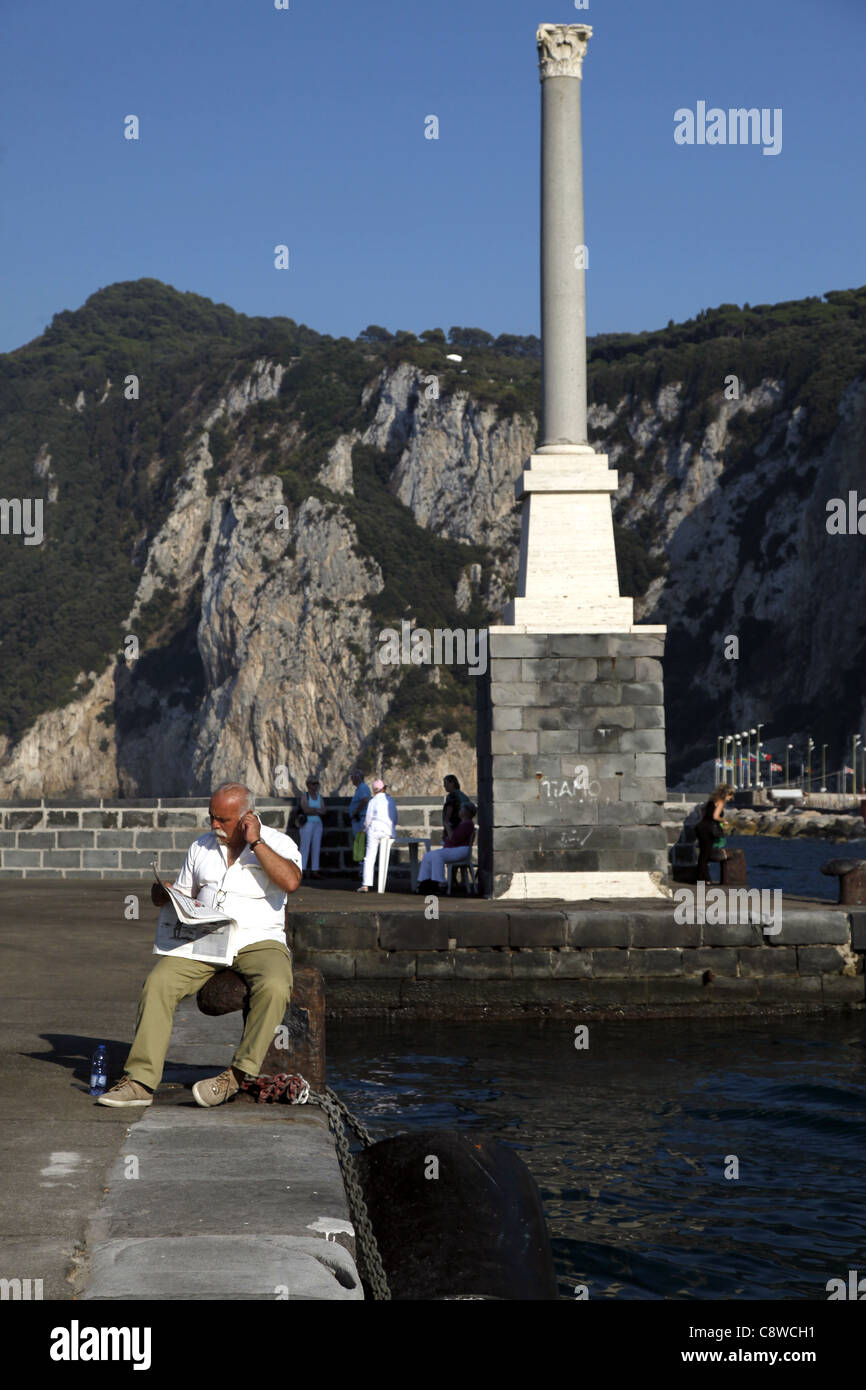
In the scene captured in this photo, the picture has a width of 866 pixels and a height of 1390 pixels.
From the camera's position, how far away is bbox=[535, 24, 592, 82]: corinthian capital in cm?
1573

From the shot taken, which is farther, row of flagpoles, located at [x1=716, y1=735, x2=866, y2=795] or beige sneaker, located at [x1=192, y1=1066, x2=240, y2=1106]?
row of flagpoles, located at [x1=716, y1=735, x2=866, y2=795]

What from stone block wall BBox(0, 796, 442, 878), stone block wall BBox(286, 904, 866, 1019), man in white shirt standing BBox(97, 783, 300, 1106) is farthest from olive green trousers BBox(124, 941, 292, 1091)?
stone block wall BBox(0, 796, 442, 878)

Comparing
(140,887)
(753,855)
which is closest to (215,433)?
(753,855)

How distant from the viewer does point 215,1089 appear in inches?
239

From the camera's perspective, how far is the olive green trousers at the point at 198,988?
20.0 feet

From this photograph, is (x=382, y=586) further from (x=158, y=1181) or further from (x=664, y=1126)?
(x=158, y=1181)

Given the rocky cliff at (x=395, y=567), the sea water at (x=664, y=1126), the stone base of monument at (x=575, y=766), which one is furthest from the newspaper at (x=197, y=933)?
the rocky cliff at (x=395, y=567)

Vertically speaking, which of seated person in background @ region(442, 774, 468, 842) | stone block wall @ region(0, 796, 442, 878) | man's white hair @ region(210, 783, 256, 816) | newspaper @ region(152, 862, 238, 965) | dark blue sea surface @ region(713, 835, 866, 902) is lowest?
dark blue sea surface @ region(713, 835, 866, 902)

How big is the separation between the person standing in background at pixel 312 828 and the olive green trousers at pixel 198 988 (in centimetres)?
1203

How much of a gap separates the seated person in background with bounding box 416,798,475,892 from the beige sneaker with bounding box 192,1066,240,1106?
9.36 metres

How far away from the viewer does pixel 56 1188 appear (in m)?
4.85

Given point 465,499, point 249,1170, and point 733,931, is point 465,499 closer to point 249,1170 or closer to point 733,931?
point 733,931

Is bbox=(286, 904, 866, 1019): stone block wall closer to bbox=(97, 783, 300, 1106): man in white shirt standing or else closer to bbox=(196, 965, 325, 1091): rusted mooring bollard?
bbox=(196, 965, 325, 1091): rusted mooring bollard

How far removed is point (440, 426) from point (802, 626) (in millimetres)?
35977
